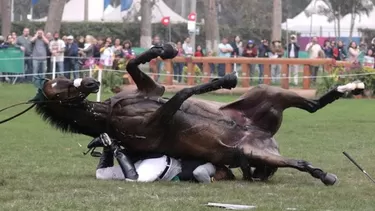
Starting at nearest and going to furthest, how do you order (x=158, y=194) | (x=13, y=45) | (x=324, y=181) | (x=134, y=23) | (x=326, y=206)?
(x=326, y=206) < (x=158, y=194) < (x=324, y=181) < (x=13, y=45) < (x=134, y=23)

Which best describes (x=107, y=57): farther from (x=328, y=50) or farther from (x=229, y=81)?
(x=229, y=81)

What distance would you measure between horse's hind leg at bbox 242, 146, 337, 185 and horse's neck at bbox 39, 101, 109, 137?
1451mm

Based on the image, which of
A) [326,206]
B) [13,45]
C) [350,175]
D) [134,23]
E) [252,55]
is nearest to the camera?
[326,206]

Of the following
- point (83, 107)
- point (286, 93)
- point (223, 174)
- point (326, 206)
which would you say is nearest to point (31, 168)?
point (83, 107)

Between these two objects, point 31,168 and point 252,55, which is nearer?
point 31,168

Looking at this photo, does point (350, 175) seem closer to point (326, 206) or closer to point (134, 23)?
point (326, 206)

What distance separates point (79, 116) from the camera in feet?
28.2

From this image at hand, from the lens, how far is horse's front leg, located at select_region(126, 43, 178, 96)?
28.0 ft

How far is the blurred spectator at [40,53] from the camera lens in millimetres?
26188

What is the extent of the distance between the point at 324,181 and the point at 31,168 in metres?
3.31

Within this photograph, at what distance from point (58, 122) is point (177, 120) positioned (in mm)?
1196

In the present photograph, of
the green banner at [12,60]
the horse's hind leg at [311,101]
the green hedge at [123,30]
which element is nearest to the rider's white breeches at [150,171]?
the horse's hind leg at [311,101]

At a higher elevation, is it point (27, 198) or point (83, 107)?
point (83, 107)

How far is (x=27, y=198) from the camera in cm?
738
